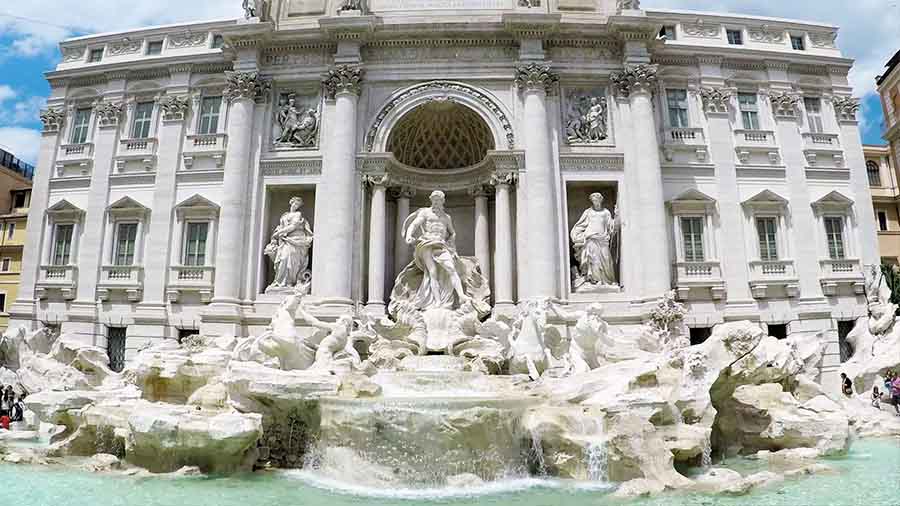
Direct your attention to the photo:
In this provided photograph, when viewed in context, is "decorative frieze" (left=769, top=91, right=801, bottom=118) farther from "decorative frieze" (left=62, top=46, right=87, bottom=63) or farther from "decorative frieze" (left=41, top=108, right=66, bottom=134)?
"decorative frieze" (left=41, top=108, right=66, bottom=134)

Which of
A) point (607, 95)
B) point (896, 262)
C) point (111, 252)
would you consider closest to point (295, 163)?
point (111, 252)

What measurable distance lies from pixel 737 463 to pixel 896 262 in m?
21.5

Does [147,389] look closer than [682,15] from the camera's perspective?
Yes

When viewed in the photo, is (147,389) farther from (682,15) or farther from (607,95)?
(682,15)

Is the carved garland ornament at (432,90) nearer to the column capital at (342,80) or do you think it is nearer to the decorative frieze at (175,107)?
the column capital at (342,80)

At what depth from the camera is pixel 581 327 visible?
1316 cm

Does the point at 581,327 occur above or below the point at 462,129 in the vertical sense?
below

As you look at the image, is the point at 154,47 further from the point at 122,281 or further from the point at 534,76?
the point at 534,76

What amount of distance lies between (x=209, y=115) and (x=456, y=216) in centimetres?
980

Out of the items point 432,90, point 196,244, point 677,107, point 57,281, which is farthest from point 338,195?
point 677,107

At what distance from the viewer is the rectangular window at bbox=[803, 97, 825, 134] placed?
19953 mm

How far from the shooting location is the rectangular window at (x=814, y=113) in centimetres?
1995

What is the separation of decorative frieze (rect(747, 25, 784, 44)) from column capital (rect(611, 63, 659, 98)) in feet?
17.1

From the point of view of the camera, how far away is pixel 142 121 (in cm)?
2048
